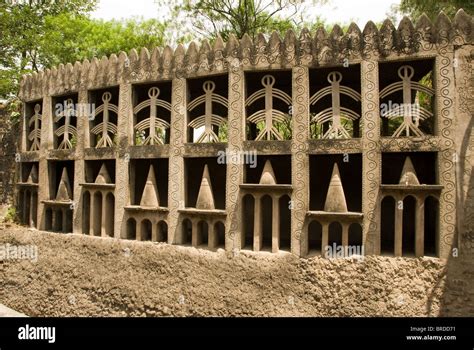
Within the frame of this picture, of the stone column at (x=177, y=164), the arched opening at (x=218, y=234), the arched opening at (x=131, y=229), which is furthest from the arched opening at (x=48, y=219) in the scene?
the arched opening at (x=218, y=234)

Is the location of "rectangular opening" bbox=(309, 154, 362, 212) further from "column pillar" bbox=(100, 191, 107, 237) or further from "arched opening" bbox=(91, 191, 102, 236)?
"arched opening" bbox=(91, 191, 102, 236)

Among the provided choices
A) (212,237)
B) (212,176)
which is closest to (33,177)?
(212,176)

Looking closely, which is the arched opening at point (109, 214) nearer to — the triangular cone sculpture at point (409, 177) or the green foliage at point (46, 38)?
the triangular cone sculpture at point (409, 177)

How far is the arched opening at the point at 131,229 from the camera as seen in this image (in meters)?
9.34

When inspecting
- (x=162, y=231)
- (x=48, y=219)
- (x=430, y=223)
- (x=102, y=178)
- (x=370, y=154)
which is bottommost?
(x=162, y=231)

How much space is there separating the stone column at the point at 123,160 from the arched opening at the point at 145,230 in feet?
1.73

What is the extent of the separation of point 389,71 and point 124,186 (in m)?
7.33

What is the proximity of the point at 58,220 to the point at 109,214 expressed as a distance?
2275mm

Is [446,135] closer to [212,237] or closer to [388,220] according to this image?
[388,220]

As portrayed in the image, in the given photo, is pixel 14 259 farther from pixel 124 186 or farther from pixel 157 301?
pixel 157 301

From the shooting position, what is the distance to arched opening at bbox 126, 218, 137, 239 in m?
9.34

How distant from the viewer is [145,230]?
920cm
